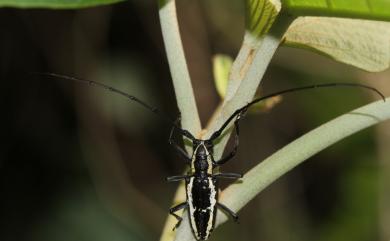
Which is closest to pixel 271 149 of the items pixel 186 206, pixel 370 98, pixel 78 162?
pixel 370 98

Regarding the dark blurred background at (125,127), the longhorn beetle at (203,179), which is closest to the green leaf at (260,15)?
the longhorn beetle at (203,179)

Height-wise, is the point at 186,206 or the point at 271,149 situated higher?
the point at 271,149

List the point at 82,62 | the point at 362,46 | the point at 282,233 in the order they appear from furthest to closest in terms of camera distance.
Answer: the point at 282,233 < the point at 82,62 < the point at 362,46

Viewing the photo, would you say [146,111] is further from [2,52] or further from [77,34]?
[2,52]

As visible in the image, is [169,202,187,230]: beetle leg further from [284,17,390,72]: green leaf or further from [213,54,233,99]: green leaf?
[284,17,390,72]: green leaf

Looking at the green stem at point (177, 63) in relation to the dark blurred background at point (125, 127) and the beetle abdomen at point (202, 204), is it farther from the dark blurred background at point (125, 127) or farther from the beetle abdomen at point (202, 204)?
the dark blurred background at point (125, 127)

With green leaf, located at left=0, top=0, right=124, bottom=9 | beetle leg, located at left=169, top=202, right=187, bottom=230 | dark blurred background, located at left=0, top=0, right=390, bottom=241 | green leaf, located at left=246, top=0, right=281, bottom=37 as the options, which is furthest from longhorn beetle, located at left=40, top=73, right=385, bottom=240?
dark blurred background, located at left=0, top=0, right=390, bottom=241

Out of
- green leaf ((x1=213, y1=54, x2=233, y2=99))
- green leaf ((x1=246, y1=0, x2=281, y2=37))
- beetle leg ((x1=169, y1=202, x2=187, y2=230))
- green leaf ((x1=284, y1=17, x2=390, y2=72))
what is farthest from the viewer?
green leaf ((x1=213, y1=54, x2=233, y2=99))
